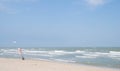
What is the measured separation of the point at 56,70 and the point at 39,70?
44.3 inches

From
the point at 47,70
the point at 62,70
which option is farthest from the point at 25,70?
the point at 62,70

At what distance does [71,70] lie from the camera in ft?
46.8

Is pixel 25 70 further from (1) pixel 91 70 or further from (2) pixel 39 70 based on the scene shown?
(1) pixel 91 70

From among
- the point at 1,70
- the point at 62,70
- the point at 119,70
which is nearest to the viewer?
the point at 1,70

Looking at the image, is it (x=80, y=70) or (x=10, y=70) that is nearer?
(x=10, y=70)

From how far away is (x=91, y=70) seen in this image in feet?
47.9

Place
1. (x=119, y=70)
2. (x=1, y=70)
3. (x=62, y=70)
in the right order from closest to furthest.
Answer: (x=1, y=70) → (x=62, y=70) → (x=119, y=70)

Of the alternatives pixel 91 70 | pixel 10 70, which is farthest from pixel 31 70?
pixel 91 70

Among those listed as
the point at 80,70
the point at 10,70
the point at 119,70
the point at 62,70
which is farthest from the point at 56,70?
the point at 119,70

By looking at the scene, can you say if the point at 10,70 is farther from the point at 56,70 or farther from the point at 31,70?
the point at 56,70

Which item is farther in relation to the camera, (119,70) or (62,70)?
(119,70)

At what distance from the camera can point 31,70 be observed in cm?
1361

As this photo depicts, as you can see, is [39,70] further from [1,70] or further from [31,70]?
[1,70]

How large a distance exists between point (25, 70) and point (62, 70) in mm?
2239
